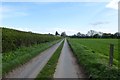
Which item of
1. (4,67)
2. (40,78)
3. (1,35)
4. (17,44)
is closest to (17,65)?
(4,67)

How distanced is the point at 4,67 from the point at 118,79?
22.5ft

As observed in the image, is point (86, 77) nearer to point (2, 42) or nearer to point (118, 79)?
point (118, 79)

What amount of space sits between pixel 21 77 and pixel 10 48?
40.5 ft

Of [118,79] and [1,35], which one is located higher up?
[1,35]

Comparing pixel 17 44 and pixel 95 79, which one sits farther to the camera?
pixel 17 44

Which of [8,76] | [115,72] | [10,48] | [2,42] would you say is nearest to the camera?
[115,72]

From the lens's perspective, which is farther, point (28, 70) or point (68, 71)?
point (28, 70)

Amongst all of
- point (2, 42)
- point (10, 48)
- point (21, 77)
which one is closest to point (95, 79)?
point (21, 77)

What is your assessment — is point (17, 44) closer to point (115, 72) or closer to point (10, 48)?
point (10, 48)

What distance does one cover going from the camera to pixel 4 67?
1427 centimetres

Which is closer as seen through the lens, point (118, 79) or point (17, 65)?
point (118, 79)

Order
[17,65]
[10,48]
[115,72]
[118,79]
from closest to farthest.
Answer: [118,79] < [115,72] < [17,65] < [10,48]

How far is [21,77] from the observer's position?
12422mm

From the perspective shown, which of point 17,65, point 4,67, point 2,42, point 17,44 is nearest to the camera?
point 4,67
